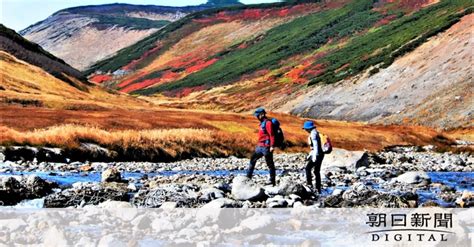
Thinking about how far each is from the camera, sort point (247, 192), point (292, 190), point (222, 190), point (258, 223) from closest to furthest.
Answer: point (258, 223) → point (247, 192) → point (292, 190) → point (222, 190)

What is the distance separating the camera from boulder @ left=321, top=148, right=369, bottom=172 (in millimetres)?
36922

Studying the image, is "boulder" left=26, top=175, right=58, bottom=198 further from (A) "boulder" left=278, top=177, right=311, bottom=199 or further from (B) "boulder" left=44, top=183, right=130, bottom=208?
(A) "boulder" left=278, top=177, right=311, bottom=199

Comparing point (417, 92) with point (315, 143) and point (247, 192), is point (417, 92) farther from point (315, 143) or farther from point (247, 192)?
point (247, 192)

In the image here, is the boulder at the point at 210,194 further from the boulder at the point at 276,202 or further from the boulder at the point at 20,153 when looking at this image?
the boulder at the point at 20,153

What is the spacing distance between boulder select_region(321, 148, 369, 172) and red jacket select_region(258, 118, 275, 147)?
12.9 meters

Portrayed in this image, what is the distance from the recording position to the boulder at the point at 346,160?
121ft

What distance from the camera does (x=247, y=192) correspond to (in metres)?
21.2

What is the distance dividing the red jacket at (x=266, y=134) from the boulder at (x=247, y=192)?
2.58 m

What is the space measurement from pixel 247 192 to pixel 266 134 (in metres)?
3.38

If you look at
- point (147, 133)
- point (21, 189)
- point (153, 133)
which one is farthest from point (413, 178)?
point (147, 133)

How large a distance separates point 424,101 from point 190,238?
88.3 m

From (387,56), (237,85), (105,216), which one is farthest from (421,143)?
(237,85)

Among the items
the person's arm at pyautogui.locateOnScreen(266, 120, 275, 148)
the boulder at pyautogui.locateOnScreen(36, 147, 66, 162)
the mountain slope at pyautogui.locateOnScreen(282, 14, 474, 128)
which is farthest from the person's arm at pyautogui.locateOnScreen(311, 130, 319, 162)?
the mountain slope at pyautogui.locateOnScreen(282, 14, 474, 128)

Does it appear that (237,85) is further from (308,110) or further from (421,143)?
(421,143)
